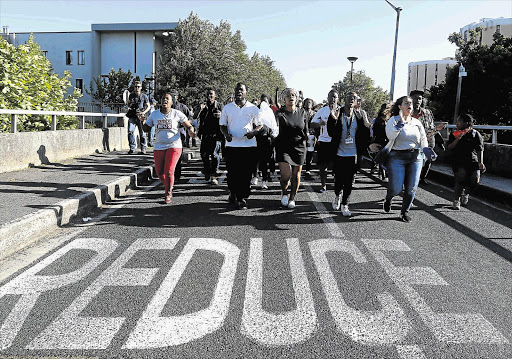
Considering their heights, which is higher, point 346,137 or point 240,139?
point 346,137

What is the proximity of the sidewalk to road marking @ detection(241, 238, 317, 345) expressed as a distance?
260 cm

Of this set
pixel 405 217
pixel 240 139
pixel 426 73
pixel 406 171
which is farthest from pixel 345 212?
pixel 426 73

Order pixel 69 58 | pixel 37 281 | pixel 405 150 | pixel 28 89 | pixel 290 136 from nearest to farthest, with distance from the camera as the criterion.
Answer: pixel 37 281 < pixel 405 150 < pixel 290 136 < pixel 28 89 < pixel 69 58

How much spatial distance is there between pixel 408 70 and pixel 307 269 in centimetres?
12396

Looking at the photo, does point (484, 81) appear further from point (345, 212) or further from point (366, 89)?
point (366, 89)

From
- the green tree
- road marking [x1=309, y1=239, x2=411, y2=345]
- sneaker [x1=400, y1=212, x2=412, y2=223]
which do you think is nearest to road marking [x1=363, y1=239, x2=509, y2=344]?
road marking [x1=309, y1=239, x2=411, y2=345]

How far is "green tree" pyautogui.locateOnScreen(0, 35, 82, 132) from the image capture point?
42.5ft

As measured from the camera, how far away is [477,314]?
356cm

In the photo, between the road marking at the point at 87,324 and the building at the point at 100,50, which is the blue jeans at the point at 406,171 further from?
the building at the point at 100,50

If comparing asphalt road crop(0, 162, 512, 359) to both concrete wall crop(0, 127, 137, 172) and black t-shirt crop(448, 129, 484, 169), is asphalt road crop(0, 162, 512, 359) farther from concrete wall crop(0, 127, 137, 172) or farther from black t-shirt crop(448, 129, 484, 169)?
concrete wall crop(0, 127, 137, 172)

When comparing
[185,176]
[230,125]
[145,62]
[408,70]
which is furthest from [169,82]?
[408,70]

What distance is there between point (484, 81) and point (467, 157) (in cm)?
3673

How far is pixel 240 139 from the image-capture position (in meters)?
7.74

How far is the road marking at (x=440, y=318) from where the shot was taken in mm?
3150
